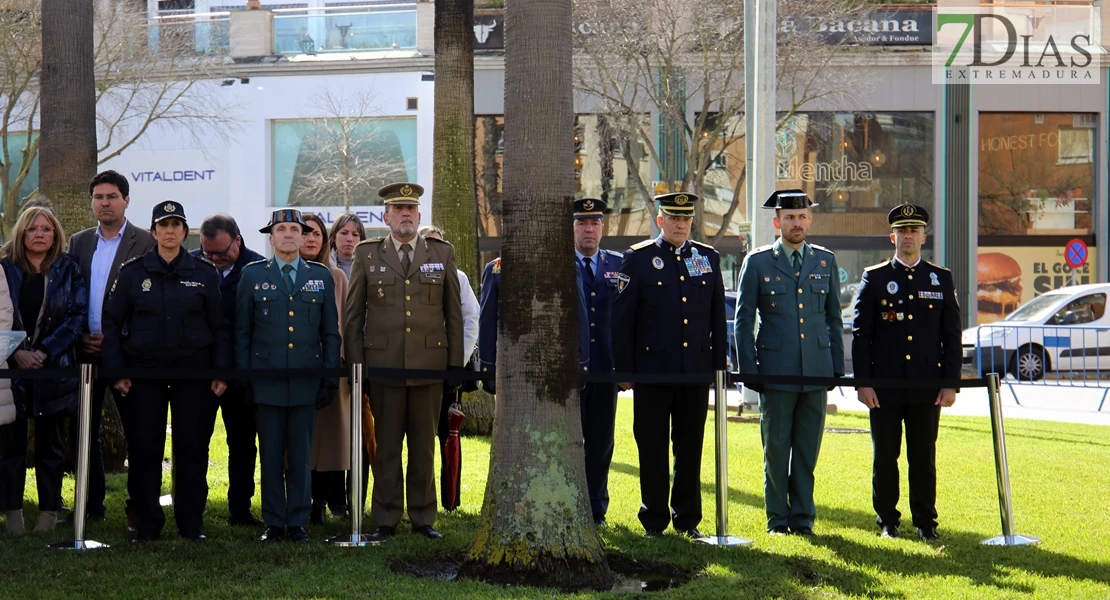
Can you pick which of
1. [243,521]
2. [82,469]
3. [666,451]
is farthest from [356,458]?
[666,451]

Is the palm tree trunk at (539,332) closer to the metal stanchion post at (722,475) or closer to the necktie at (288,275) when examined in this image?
the metal stanchion post at (722,475)

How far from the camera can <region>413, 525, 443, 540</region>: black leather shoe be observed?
24.0ft

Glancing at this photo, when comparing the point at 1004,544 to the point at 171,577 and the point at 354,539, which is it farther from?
the point at 171,577

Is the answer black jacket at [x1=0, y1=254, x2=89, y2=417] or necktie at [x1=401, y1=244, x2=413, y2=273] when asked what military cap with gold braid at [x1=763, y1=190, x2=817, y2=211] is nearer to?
necktie at [x1=401, y1=244, x2=413, y2=273]

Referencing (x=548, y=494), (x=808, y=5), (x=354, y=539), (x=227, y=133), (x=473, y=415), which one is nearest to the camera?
(x=548, y=494)

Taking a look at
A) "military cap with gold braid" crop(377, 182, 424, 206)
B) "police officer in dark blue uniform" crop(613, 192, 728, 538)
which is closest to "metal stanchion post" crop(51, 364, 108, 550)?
"military cap with gold braid" crop(377, 182, 424, 206)

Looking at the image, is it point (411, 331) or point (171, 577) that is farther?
point (411, 331)

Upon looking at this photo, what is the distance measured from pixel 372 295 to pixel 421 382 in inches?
24.5

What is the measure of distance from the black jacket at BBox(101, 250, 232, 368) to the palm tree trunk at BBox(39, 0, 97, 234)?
3.03 metres

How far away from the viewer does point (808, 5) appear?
25359 millimetres

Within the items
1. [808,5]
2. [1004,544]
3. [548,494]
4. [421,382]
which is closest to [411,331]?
[421,382]

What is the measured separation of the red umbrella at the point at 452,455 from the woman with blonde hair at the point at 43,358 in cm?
239

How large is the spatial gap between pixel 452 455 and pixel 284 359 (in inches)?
57.8

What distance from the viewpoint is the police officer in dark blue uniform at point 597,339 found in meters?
8.11
